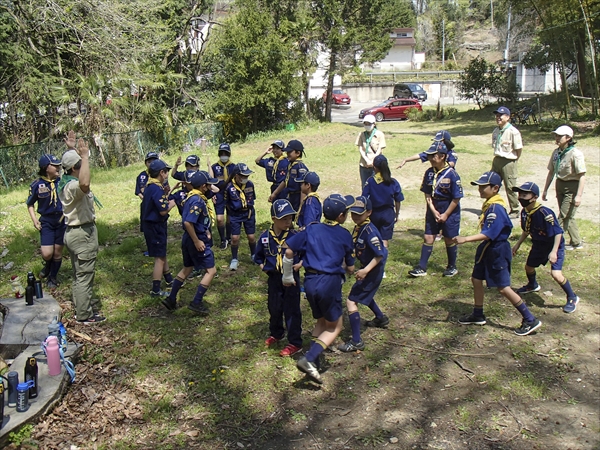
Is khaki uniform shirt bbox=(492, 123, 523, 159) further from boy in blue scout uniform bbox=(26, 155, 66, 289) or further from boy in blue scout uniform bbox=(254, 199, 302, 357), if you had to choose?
boy in blue scout uniform bbox=(26, 155, 66, 289)

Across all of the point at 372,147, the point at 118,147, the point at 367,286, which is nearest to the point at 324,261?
the point at 367,286

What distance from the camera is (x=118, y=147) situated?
2000 centimetres

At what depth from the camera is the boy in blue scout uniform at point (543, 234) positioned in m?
6.49

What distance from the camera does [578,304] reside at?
7008 mm

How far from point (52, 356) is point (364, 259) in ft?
10.5

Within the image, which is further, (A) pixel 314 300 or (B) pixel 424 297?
(B) pixel 424 297

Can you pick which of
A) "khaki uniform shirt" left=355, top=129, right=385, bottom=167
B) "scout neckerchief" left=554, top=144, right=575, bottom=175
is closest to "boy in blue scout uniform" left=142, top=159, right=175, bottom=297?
"khaki uniform shirt" left=355, top=129, right=385, bottom=167

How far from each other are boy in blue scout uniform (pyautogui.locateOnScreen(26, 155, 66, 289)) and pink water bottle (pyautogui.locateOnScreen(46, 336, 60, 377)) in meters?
2.90

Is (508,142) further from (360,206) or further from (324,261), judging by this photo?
(324,261)

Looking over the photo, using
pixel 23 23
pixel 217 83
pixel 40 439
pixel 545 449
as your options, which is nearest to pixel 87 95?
pixel 23 23

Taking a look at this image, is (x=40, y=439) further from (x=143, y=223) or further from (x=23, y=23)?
(x=23, y=23)

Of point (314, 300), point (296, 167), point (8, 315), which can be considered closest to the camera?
point (314, 300)

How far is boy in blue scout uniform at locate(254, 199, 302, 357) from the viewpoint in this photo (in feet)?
17.9

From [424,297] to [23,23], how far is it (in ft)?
54.9
